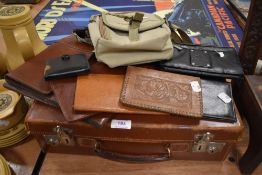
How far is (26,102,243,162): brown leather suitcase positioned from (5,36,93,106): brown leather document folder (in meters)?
0.03

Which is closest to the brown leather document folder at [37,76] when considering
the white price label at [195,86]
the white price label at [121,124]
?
the white price label at [121,124]

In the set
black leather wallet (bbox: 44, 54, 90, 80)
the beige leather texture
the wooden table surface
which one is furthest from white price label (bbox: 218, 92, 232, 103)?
the wooden table surface

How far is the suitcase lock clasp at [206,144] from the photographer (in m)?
0.60

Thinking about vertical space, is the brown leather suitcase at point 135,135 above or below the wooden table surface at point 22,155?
above

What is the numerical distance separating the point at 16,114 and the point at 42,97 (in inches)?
5.2

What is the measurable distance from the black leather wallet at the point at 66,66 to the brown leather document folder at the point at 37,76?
30 millimetres

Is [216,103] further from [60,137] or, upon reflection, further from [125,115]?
[60,137]

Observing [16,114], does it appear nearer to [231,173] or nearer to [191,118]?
[191,118]

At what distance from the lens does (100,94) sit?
595mm

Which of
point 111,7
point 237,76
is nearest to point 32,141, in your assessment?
point 237,76

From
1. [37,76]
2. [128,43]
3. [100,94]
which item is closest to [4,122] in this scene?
[37,76]

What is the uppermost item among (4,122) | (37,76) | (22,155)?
(37,76)

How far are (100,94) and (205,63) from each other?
0.99 feet

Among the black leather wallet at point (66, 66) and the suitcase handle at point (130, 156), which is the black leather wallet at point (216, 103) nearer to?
→ the suitcase handle at point (130, 156)
